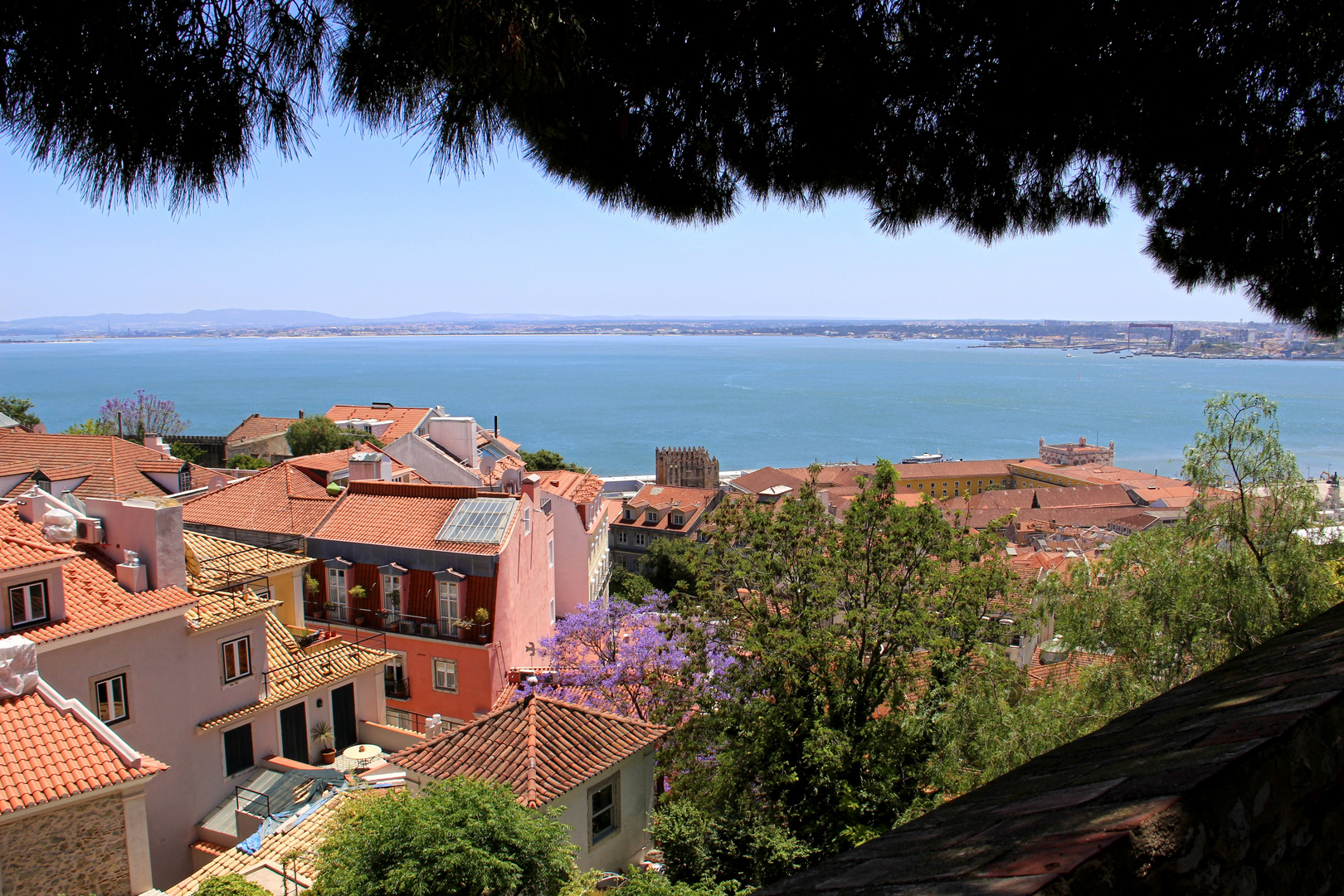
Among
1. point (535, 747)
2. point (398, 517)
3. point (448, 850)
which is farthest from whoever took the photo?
point (398, 517)

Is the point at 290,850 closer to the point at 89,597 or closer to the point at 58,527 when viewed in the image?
the point at 89,597

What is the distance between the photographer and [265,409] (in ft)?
485

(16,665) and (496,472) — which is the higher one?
(16,665)

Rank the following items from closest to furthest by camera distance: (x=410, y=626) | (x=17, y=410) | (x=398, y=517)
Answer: (x=410, y=626) < (x=398, y=517) < (x=17, y=410)

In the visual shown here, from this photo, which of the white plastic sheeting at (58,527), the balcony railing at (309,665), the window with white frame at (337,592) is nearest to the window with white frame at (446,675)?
the window with white frame at (337,592)

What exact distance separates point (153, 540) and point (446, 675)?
7782 millimetres

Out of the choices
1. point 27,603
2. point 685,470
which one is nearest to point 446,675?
point 27,603

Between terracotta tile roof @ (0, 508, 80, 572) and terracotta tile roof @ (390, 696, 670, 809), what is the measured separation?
175 inches

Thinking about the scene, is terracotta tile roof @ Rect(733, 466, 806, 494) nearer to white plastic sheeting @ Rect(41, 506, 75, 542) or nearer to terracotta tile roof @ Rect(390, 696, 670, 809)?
terracotta tile roof @ Rect(390, 696, 670, 809)

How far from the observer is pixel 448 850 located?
6594mm

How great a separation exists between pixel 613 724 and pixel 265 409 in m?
154

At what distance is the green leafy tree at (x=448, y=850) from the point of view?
6570 millimetres

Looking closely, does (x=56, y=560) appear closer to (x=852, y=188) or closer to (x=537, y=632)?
(x=852, y=188)

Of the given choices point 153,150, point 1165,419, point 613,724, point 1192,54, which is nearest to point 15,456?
point 613,724
